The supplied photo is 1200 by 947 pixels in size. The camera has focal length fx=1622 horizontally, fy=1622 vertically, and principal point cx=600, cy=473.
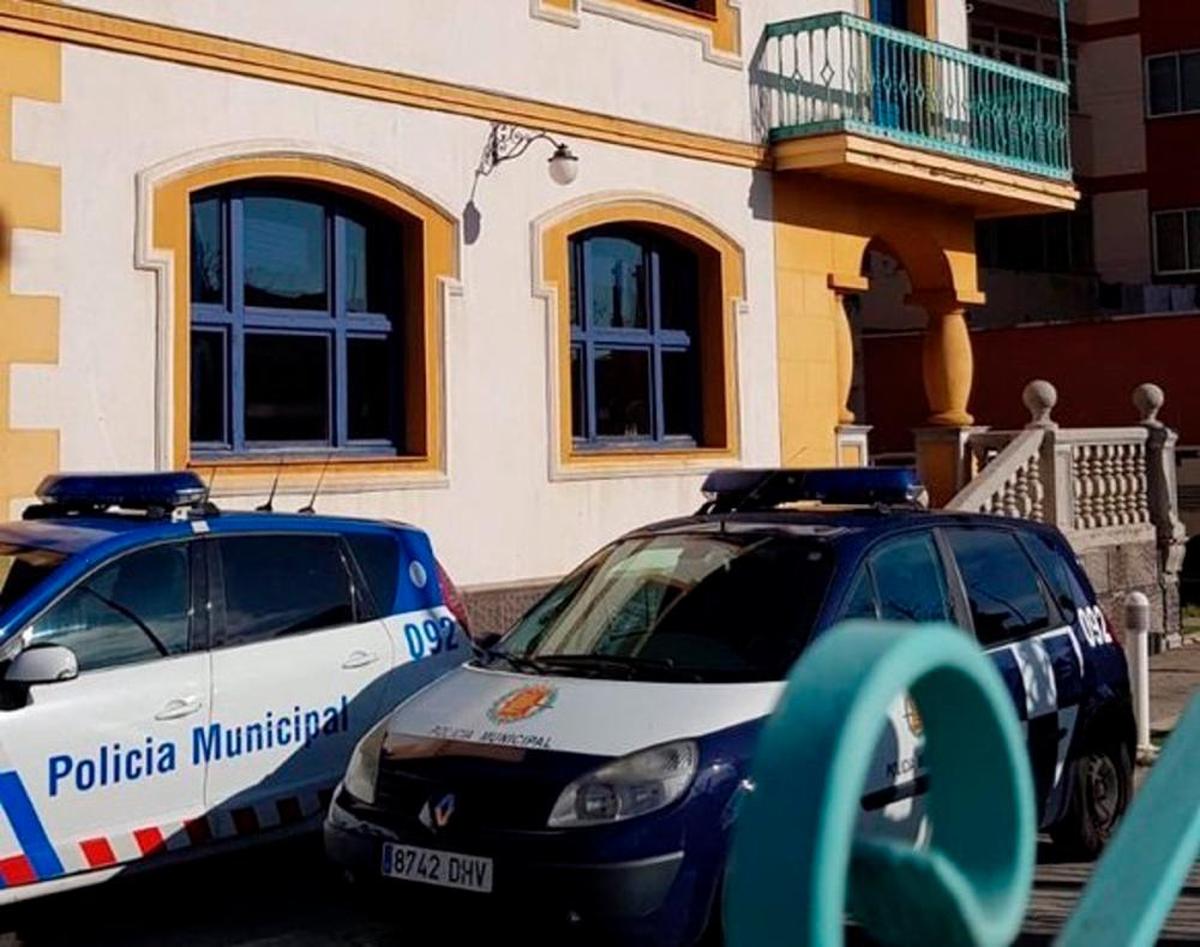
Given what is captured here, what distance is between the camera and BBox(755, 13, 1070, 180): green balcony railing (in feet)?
46.4

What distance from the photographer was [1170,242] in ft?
90.3

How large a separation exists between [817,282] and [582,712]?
9609mm

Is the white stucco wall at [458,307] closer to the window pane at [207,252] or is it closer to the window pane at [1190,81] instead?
the window pane at [207,252]

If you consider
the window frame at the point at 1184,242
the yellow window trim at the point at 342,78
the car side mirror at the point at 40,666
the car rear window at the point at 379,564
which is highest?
the window frame at the point at 1184,242

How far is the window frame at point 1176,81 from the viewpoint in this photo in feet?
89.7

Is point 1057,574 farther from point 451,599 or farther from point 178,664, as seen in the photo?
point 178,664

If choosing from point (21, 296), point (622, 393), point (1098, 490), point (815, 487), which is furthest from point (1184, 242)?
point (21, 296)

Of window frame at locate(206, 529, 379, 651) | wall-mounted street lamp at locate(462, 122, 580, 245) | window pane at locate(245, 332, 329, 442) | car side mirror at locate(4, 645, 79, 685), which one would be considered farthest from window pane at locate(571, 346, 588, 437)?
car side mirror at locate(4, 645, 79, 685)

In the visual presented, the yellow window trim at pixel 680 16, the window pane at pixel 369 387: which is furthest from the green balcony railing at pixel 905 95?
the window pane at pixel 369 387

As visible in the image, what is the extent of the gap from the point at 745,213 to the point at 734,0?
180cm

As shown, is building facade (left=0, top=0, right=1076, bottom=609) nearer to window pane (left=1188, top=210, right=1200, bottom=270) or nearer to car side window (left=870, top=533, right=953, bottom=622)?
car side window (left=870, top=533, right=953, bottom=622)

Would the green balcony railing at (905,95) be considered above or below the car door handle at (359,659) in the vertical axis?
above

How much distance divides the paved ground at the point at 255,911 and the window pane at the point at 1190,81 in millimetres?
22656

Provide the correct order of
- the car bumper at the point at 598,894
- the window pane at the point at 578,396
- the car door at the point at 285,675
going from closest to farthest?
the car bumper at the point at 598,894 → the car door at the point at 285,675 → the window pane at the point at 578,396
